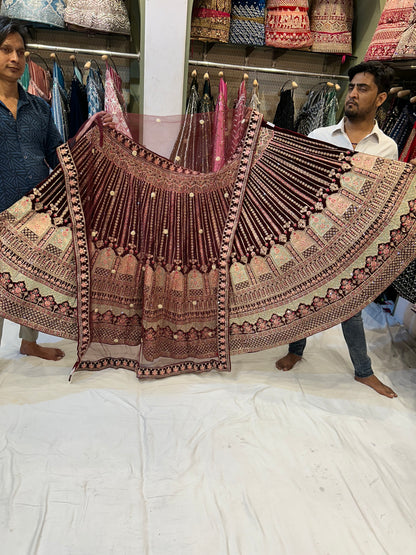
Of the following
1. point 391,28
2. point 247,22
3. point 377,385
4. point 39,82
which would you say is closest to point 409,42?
point 391,28

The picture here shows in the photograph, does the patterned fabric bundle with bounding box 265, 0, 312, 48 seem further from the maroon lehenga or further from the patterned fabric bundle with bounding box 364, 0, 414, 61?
the maroon lehenga

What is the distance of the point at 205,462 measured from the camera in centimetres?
155

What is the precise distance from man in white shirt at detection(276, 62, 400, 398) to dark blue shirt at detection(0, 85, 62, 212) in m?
1.29

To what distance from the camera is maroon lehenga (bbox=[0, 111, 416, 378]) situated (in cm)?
177

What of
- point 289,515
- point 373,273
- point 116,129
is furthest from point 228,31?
point 289,515

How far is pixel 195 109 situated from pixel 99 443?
214cm

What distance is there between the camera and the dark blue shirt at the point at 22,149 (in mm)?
1799

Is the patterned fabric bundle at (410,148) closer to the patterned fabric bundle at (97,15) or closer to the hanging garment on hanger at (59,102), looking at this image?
the patterned fabric bundle at (97,15)

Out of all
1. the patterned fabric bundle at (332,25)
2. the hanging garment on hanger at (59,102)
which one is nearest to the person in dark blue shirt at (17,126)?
the hanging garment on hanger at (59,102)

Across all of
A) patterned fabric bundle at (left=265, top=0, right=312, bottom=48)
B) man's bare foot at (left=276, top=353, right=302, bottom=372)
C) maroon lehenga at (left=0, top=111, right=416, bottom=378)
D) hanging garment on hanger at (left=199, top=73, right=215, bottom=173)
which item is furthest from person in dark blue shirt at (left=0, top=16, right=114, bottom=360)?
patterned fabric bundle at (left=265, top=0, right=312, bottom=48)

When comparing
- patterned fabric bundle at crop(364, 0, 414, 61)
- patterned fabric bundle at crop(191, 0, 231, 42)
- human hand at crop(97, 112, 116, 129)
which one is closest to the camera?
human hand at crop(97, 112, 116, 129)

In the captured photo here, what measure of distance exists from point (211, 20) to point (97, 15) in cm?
75

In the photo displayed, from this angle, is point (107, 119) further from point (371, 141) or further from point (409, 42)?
point (409, 42)

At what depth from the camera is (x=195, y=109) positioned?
286cm
